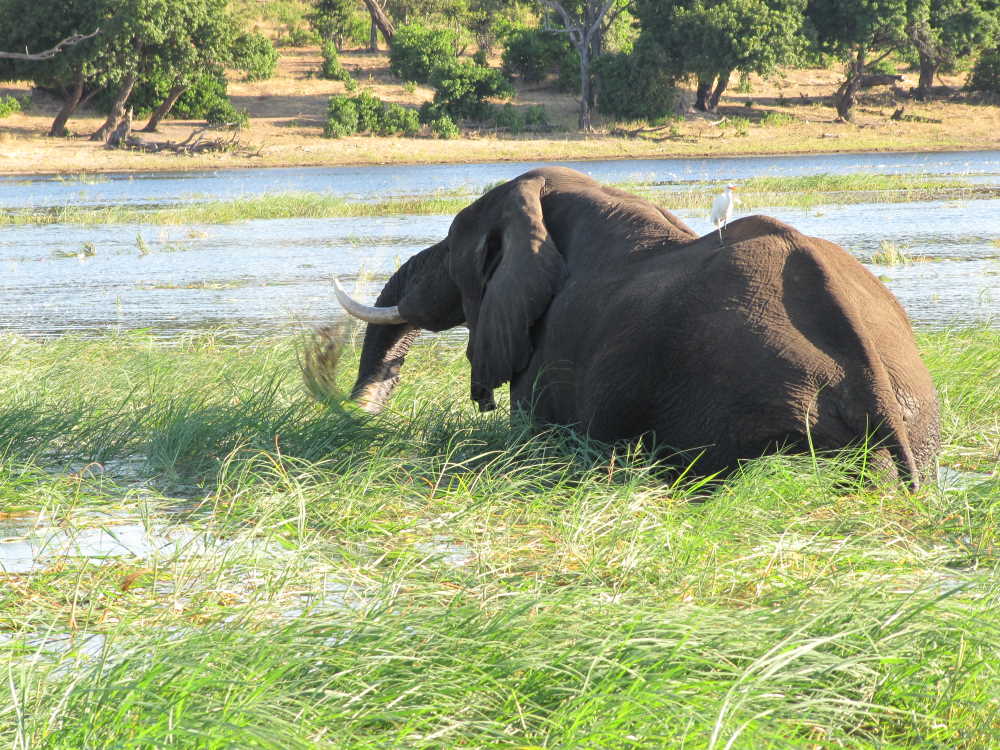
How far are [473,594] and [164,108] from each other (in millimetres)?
52357

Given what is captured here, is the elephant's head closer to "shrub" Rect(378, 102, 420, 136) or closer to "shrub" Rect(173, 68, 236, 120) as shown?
"shrub" Rect(173, 68, 236, 120)

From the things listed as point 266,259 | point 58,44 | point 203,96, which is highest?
point 58,44

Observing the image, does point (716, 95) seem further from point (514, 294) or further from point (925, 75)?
point (514, 294)

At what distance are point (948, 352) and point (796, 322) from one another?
3544mm

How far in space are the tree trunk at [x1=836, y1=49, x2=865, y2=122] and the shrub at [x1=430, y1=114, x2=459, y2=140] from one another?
755 inches

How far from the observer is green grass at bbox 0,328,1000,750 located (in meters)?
2.55

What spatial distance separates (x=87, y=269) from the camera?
18.4 metres

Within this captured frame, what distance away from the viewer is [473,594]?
136 inches

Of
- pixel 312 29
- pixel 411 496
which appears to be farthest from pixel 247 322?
pixel 312 29

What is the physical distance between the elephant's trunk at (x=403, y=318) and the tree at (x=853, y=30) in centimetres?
5491

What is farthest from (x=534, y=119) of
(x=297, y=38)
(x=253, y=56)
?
(x=297, y=38)

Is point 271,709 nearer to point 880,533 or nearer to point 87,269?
point 880,533

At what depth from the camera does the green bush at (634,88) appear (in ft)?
189

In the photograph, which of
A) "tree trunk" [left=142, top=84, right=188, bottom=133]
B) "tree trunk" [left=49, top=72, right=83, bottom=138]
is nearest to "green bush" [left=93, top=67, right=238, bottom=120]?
"tree trunk" [left=142, top=84, right=188, bottom=133]
